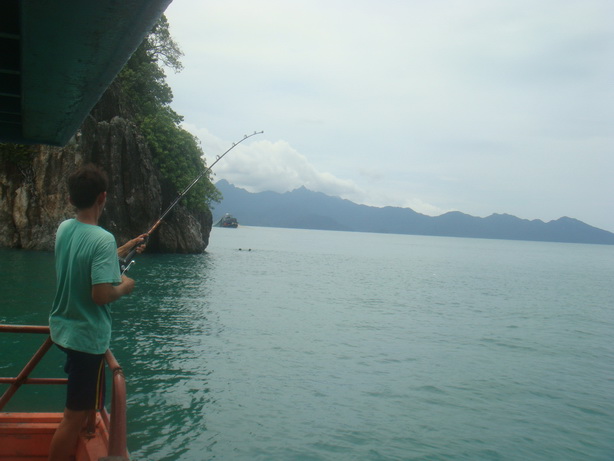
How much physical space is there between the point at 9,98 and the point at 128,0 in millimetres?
3126

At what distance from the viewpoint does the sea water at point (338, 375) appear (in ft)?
30.7

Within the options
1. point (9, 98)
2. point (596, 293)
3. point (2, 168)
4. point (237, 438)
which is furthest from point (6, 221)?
point (596, 293)

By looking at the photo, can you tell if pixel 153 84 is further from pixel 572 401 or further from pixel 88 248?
pixel 88 248

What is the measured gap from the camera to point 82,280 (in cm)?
358

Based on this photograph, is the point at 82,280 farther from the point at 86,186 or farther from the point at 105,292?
the point at 86,186

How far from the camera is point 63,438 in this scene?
3.63 meters

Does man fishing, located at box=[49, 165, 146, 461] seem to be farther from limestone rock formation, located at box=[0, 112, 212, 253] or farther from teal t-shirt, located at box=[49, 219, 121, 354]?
limestone rock formation, located at box=[0, 112, 212, 253]

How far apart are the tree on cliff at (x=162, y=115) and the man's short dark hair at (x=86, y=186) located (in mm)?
40614

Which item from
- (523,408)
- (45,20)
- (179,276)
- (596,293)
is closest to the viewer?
(45,20)

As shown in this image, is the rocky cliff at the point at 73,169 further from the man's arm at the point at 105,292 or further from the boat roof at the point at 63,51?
the man's arm at the point at 105,292

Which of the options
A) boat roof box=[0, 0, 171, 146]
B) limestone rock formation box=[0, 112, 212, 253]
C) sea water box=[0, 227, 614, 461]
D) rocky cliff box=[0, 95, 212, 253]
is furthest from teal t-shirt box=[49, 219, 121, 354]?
limestone rock formation box=[0, 112, 212, 253]

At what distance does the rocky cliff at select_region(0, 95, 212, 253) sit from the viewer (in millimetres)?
36562

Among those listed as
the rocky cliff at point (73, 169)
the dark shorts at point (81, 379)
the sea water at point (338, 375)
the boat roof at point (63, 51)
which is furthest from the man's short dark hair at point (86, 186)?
the rocky cliff at point (73, 169)

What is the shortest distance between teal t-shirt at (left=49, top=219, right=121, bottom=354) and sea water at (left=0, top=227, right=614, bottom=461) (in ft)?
16.0
